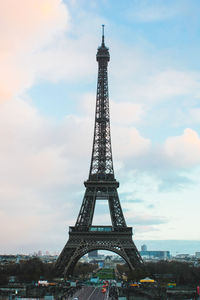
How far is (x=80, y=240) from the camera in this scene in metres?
84.1

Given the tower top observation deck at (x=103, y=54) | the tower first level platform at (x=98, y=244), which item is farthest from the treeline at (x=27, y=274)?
the tower top observation deck at (x=103, y=54)

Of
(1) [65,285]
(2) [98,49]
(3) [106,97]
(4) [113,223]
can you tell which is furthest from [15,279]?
(2) [98,49]

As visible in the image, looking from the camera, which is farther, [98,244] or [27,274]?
[27,274]

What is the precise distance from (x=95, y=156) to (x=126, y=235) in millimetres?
20610

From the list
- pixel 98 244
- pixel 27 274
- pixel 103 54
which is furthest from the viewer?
pixel 103 54

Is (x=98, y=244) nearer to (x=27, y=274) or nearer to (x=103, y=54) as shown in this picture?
(x=27, y=274)

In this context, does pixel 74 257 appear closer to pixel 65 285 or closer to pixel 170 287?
pixel 65 285

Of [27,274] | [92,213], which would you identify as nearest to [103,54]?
[92,213]

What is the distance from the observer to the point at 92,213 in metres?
87.2

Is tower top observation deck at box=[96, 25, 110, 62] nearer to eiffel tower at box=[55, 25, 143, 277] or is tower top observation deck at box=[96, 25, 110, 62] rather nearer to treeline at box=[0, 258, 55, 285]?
eiffel tower at box=[55, 25, 143, 277]

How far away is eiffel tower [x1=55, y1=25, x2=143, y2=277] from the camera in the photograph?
272ft

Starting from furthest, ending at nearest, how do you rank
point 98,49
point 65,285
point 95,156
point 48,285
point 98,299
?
point 98,49 → point 95,156 → point 65,285 → point 48,285 → point 98,299

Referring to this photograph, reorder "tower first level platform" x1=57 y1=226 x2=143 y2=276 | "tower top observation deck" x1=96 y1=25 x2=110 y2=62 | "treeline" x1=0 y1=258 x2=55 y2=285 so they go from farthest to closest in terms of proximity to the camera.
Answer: "tower top observation deck" x1=96 y1=25 x2=110 y2=62, "tower first level platform" x1=57 y1=226 x2=143 y2=276, "treeline" x1=0 y1=258 x2=55 y2=285

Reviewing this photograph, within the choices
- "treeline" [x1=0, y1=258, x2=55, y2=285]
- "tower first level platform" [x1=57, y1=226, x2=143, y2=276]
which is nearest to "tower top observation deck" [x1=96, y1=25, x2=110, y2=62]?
"tower first level platform" [x1=57, y1=226, x2=143, y2=276]
